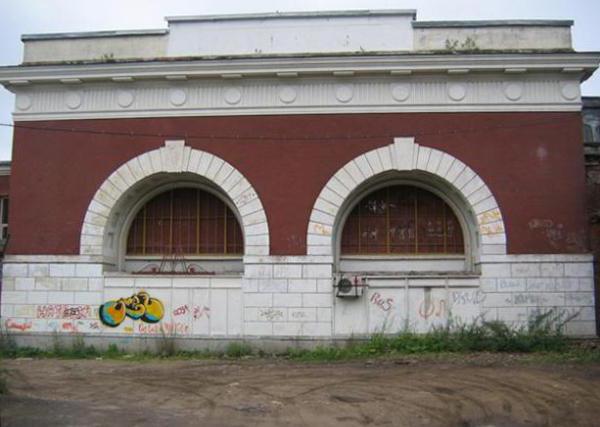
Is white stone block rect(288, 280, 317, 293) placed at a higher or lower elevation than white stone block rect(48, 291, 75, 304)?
higher

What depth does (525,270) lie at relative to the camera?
1427cm

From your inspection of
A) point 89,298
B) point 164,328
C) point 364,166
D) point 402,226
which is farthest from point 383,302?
point 89,298

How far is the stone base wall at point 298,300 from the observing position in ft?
46.6

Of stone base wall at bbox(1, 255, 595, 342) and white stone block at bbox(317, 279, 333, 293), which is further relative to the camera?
white stone block at bbox(317, 279, 333, 293)

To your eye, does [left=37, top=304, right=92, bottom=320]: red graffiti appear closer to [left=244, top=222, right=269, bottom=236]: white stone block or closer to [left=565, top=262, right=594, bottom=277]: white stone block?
[left=244, top=222, right=269, bottom=236]: white stone block

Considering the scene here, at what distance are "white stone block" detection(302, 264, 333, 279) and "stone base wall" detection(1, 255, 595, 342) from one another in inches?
0.9

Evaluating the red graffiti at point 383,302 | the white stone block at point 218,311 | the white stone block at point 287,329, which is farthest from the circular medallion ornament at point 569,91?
the white stone block at point 218,311

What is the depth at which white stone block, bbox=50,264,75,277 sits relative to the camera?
1498 centimetres

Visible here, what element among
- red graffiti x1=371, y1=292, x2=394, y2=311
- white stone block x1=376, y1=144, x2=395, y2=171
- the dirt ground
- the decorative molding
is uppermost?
the decorative molding

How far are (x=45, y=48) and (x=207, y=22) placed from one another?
4.22 m

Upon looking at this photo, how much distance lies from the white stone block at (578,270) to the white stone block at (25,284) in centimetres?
1250

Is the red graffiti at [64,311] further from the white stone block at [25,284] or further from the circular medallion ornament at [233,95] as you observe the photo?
the circular medallion ornament at [233,95]

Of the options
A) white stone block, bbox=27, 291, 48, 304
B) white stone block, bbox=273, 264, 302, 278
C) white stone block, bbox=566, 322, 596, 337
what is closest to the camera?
white stone block, bbox=566, 322, 596, 337

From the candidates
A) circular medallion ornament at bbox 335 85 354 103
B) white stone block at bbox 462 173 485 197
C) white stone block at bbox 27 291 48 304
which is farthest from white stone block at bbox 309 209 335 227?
white stone block at bbox 27 291 48 304
